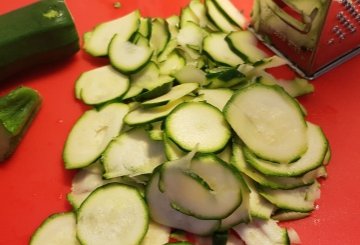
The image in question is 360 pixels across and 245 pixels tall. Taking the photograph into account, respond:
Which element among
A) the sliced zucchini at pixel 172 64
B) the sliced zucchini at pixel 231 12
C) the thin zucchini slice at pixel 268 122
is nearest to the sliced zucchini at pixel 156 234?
the thin zucchini slice at pixel 268 122

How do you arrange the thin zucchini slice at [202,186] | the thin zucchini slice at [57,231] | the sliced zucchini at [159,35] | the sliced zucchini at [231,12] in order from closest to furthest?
the thin zucchini slice at [202,186] → the thin zucchini slice at [57,231] → the sliced zucchini at [159,35] → the sliced zucchini at [231,12]

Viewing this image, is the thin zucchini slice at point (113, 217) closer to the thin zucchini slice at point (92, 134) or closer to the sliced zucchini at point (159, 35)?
the thin zucchini slice at point (92, 134)

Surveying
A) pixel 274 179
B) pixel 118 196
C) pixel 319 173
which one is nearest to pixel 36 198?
pixel 118 196

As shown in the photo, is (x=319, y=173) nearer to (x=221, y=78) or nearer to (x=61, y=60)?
(x=221, y=78)

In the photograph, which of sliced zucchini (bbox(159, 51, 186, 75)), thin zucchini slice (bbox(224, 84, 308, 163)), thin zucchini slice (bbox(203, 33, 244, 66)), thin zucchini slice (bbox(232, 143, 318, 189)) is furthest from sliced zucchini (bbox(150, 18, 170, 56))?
thin zucchini slice (bbox(232, 143, 318, 189))

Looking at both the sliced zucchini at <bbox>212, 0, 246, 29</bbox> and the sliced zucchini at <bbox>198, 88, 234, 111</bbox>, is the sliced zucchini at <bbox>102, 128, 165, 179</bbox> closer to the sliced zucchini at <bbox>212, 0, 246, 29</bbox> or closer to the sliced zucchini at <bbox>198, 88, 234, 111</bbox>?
the sliced zucchini at <bbox>198, 88, 234, 111</bbox>

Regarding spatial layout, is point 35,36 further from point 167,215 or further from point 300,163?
point 300,163

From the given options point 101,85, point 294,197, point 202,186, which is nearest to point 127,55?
point 101,85
